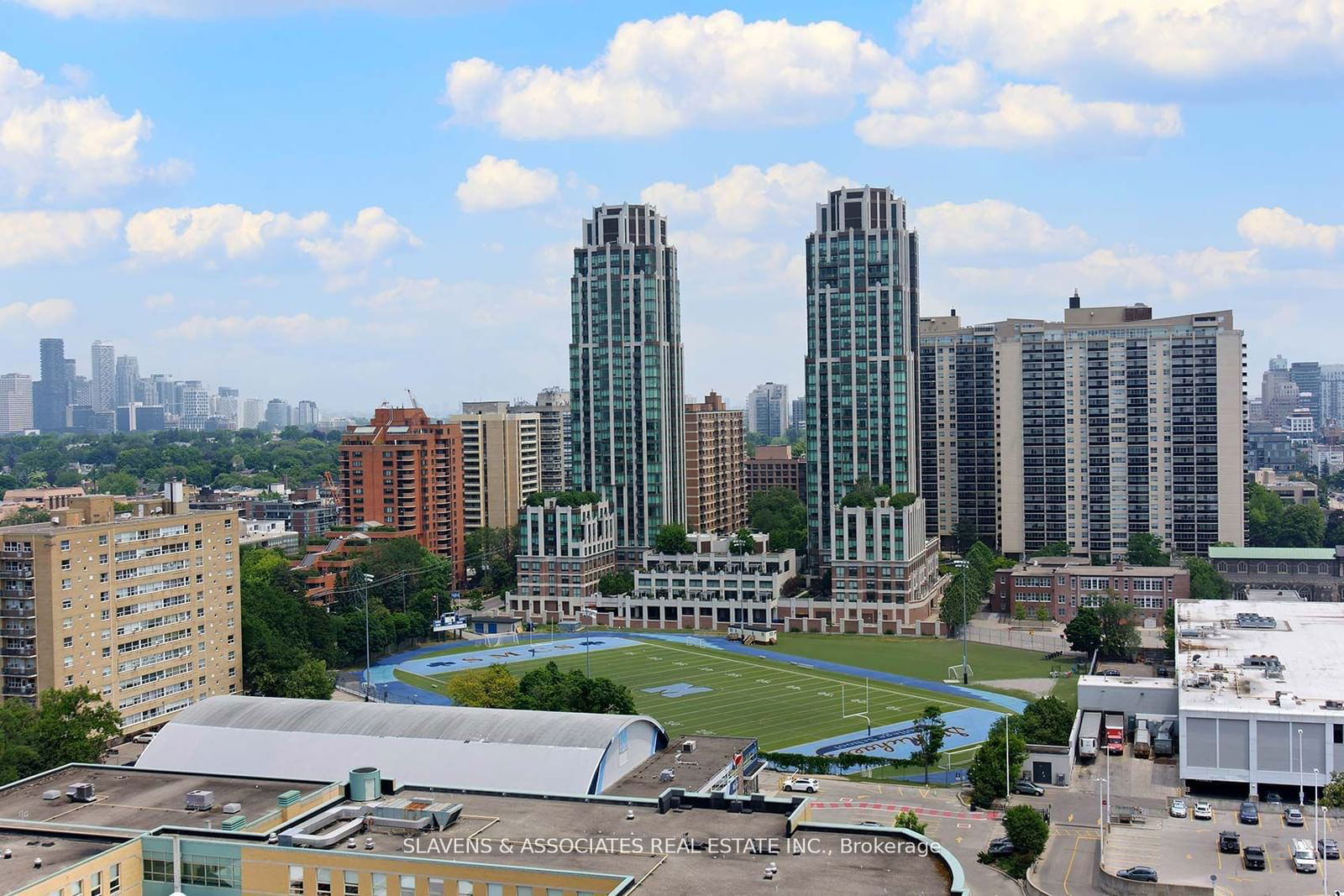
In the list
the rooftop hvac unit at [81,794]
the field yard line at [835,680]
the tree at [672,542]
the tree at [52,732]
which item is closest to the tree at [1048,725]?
the field yard line at [835,680]

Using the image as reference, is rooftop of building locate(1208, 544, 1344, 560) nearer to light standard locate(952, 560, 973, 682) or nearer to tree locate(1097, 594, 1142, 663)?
light standard locate(952, 560, 973, 682)

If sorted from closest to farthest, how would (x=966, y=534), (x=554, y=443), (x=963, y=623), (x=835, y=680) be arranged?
(x=835, y=680)
(x=963, y=623)
(x=966, y=534)
(x=554, y=443)

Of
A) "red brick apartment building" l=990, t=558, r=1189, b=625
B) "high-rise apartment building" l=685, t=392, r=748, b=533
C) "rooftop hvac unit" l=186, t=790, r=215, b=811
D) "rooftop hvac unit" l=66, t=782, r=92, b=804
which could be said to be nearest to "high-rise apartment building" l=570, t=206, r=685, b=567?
"high-rise apartment building" l=685, t=392, r=748, b=533

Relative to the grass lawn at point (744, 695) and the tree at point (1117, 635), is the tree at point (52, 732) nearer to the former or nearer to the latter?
the grass lawn at point (744, 695)

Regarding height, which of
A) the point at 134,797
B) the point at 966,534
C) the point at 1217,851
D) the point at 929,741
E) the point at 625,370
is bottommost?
the point at 1217,851

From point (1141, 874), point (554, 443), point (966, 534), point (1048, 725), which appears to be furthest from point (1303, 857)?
point (554, 443)

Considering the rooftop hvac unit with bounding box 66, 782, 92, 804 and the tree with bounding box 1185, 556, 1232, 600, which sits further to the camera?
the tree with bounding box 1185, 556, 1232, 600

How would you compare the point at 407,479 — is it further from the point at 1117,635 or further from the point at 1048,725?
the point at 1048,725

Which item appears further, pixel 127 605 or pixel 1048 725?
pixel 127 605
